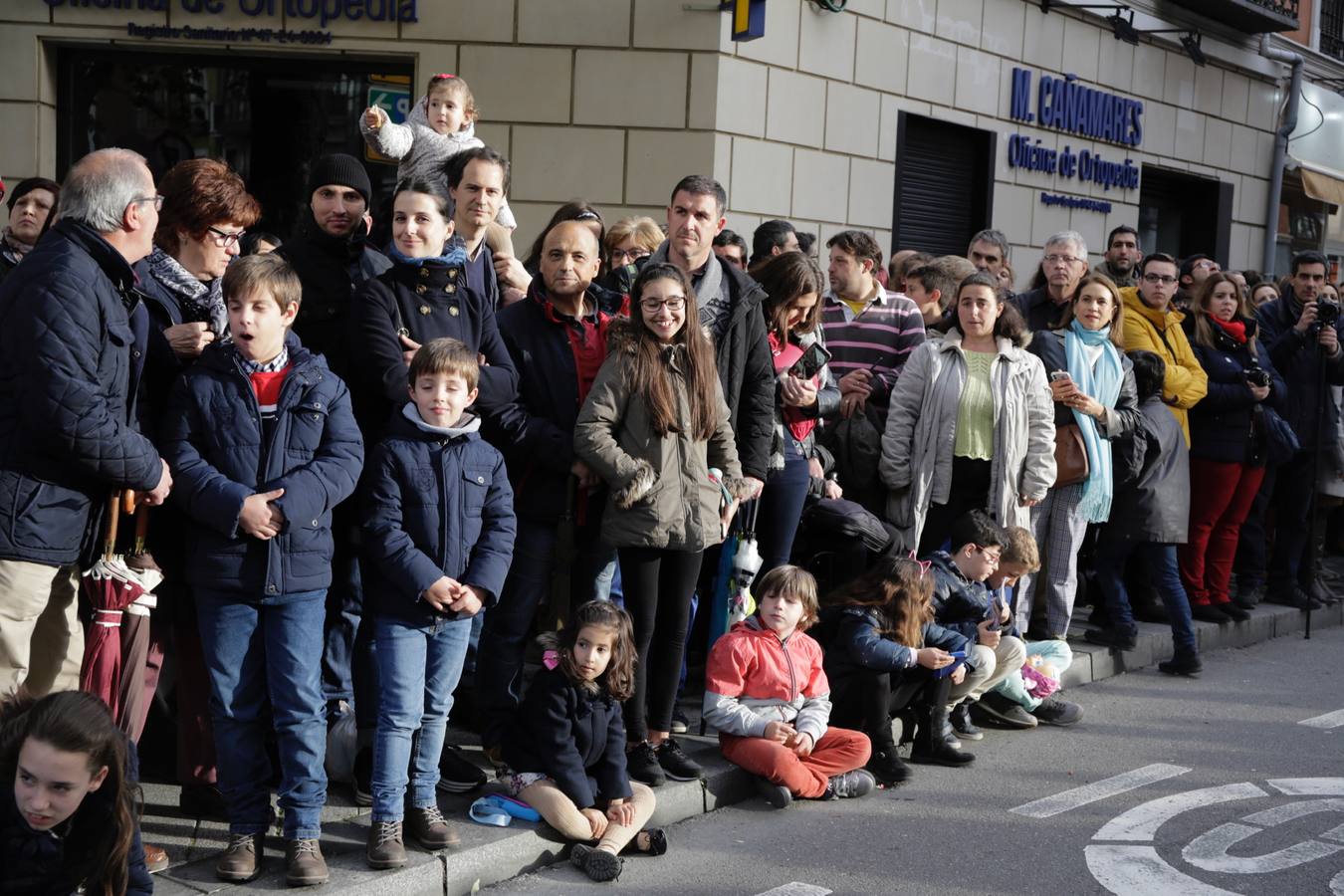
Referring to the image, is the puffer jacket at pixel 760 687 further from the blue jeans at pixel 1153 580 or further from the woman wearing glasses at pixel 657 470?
the blue jeans at pixel 1153 580

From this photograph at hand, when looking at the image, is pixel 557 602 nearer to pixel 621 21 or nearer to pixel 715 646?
pixel 715 646

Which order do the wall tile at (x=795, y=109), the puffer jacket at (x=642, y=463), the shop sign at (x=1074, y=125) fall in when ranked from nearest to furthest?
1. the puffer jacket at (x=642, y=463)
2. the wall tile at (x=795, y=109)
3. the shop sign at (x=1074, y=125)

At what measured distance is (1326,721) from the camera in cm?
723

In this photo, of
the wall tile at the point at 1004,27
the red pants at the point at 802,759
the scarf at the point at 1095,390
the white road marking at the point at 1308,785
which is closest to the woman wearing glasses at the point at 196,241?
the red pants at the point at 802,759

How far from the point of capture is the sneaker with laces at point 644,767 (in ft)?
17.9

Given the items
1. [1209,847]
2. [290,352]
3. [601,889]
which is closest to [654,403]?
[290,352]

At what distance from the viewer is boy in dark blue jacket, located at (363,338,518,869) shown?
464cm

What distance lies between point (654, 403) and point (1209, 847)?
8.59ft

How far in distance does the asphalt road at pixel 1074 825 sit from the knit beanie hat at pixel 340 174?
8.69ft

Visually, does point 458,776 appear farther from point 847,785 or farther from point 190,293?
point 190,293

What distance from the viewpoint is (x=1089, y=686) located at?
7.91m

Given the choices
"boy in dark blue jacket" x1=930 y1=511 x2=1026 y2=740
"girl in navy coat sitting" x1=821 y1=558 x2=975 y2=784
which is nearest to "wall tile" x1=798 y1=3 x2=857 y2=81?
"boy in dark blue jacket" x1=930 y1=511 x2=1026 y2=740

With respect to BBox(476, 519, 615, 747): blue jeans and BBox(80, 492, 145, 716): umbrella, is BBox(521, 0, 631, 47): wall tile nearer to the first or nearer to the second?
BBox(476, 519, 615, 747): blue jeans

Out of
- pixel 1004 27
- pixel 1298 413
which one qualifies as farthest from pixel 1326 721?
pixel 1004 27
